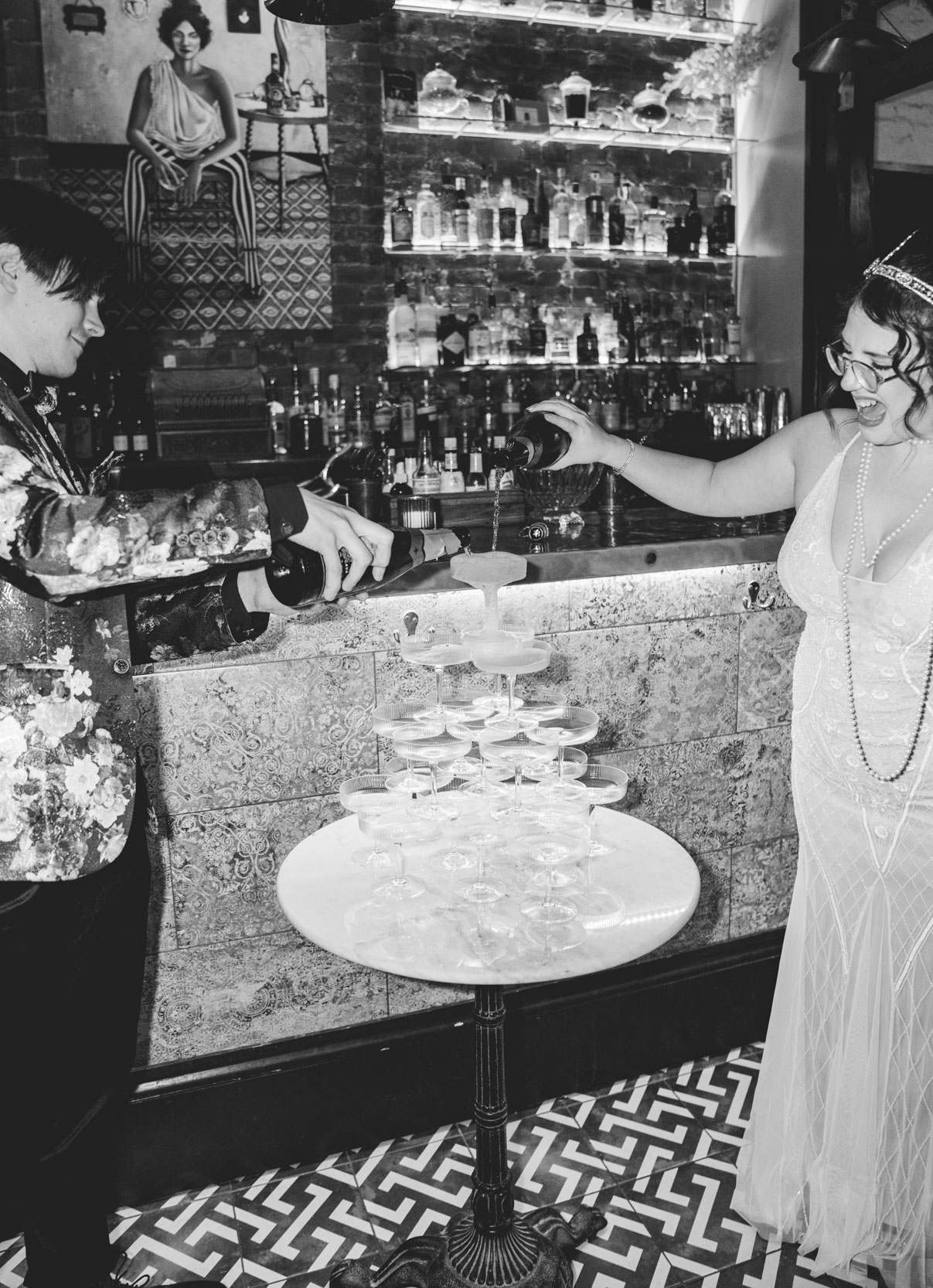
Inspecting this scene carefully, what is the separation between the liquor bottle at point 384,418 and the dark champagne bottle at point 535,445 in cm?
250

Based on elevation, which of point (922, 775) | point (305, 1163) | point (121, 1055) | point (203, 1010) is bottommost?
point (305, 1163)

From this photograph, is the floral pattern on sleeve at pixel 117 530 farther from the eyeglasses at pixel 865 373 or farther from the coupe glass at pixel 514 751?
the eyeglasses at pixel 865 373

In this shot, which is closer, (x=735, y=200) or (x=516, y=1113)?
(x=516, y=1113)

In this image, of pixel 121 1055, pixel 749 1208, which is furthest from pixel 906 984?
pixel 121 1055

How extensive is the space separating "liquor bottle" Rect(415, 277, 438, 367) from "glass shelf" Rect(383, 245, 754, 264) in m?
0.16

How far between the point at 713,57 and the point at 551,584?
3784mm

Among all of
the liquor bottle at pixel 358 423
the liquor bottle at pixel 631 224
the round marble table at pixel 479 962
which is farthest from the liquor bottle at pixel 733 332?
the round marble table at pixel 479 962

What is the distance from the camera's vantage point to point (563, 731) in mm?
1951

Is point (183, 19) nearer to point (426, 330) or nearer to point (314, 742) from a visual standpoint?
point (426, 330)

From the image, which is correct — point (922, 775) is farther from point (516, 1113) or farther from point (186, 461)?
point (186, 461)

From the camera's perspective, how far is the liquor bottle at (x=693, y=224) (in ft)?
18.1

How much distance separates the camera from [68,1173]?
1.95m

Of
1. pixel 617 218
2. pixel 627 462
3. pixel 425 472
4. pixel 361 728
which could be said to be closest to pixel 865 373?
pixel 627 462

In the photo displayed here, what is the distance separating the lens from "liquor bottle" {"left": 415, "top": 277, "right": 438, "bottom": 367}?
198 inches
